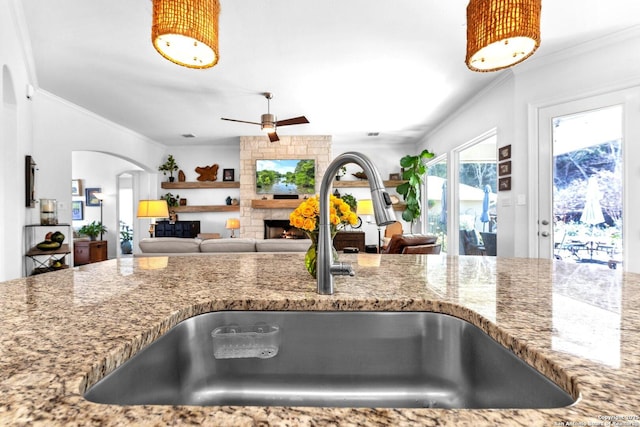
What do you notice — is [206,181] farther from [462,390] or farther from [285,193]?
[462,390]

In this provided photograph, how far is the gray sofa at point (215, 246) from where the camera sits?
11.4 feet

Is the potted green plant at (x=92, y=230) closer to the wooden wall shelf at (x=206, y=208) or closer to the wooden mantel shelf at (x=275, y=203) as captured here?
the wooden wall shelf at (x=206, y=208)

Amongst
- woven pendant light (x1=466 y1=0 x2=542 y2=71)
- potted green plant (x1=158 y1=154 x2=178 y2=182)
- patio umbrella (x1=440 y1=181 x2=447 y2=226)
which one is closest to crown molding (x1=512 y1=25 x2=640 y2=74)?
woven pendant light (x1=466 y1=0 x2=542 y2=71)

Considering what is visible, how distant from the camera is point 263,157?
6.71 metres

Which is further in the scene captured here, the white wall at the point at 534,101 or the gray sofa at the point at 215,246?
the gray sofa at the point at 215,246

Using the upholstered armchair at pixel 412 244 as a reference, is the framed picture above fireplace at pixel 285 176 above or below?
above

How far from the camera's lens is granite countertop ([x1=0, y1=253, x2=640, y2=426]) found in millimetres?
353

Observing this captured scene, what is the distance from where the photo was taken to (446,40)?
3025 millimetres

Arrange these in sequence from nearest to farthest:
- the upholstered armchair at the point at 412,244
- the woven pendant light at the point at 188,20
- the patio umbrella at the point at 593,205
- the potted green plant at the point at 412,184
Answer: the woven pendant light at the point at 188,20 → the patio umbrella at the point at 593,205 → the upholstered armchair at the point at 412,244 → the potted green plant at the point at 412,184

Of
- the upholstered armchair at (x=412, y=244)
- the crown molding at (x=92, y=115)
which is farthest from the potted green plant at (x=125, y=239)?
the upholstered armchair at (x=412, y=244)

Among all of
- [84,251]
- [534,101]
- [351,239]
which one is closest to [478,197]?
[534,101]

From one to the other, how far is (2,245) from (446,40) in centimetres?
412

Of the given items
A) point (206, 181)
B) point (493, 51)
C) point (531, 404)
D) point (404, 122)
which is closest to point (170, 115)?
point (206, 181)

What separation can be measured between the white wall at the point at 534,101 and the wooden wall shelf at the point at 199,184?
494 cm
